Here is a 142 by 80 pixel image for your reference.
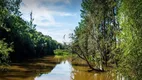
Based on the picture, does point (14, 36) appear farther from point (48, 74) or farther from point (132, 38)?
point (132, 38)

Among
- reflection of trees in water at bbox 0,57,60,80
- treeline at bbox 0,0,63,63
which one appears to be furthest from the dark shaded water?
treeline at bbox 0,0,63,63

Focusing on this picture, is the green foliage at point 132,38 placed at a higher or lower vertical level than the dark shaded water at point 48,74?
higher

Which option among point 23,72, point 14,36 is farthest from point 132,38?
point 14,36

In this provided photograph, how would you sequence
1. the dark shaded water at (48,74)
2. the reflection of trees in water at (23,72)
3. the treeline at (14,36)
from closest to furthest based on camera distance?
the treeline at (14,36) → the reflection of trees in water at (23,72) → the dark shaded water at (48,74)

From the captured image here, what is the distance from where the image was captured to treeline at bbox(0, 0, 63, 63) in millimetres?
11188

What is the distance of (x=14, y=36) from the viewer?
53875 millimetres

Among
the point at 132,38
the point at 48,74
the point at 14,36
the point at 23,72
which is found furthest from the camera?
the point at 14,36

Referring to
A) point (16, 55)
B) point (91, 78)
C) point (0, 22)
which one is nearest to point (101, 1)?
point (91, 78)

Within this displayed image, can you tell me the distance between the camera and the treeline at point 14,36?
1119 cm

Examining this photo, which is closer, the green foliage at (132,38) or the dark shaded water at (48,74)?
the green foliage at (132,38)

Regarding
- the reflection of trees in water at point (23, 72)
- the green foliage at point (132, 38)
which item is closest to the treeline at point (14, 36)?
the reflection of trees in water at point (23, 72)

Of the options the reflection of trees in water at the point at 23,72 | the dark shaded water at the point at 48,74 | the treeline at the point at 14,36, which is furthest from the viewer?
the dark shaded water at the point at 48,74

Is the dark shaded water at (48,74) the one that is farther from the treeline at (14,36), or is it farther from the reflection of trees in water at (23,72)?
the treeline at (14,36)

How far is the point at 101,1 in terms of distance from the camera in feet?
109
